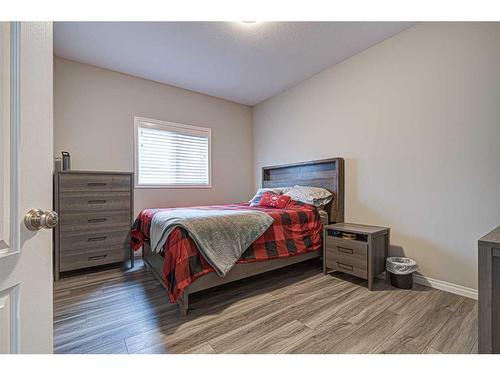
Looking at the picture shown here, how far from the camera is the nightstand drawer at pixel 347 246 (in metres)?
2.15

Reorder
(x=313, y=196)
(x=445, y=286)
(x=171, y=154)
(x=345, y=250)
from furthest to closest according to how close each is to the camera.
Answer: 1. (x=171, y=154)
2. (x=313, y=196)
3. (x=345, y=250)
4. (x=445, y=286)

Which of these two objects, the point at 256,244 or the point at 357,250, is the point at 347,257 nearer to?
the point at 357,250

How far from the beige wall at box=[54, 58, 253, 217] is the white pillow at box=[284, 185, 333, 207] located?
60.8 inches

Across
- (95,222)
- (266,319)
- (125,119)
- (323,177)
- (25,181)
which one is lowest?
(266,319)

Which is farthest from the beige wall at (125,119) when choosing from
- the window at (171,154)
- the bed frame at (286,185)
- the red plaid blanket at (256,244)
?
the red plaid blanket at (256,244)

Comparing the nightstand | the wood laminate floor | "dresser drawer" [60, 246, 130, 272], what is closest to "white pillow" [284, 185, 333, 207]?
the nightstand

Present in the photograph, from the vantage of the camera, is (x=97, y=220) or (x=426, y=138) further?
(x=97, y=220)

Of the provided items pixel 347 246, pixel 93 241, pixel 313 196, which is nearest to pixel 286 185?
pixel 313 196

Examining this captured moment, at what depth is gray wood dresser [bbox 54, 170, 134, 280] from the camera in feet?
7.71

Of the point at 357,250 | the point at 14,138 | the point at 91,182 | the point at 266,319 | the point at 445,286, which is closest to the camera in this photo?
the point at 14,138

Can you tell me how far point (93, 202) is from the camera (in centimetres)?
250

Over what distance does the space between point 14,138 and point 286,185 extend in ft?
10.4

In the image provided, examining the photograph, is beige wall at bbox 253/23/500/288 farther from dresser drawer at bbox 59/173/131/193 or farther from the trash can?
dresser drawer at bbox 59/173/131/193

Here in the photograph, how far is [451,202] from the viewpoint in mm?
2010
